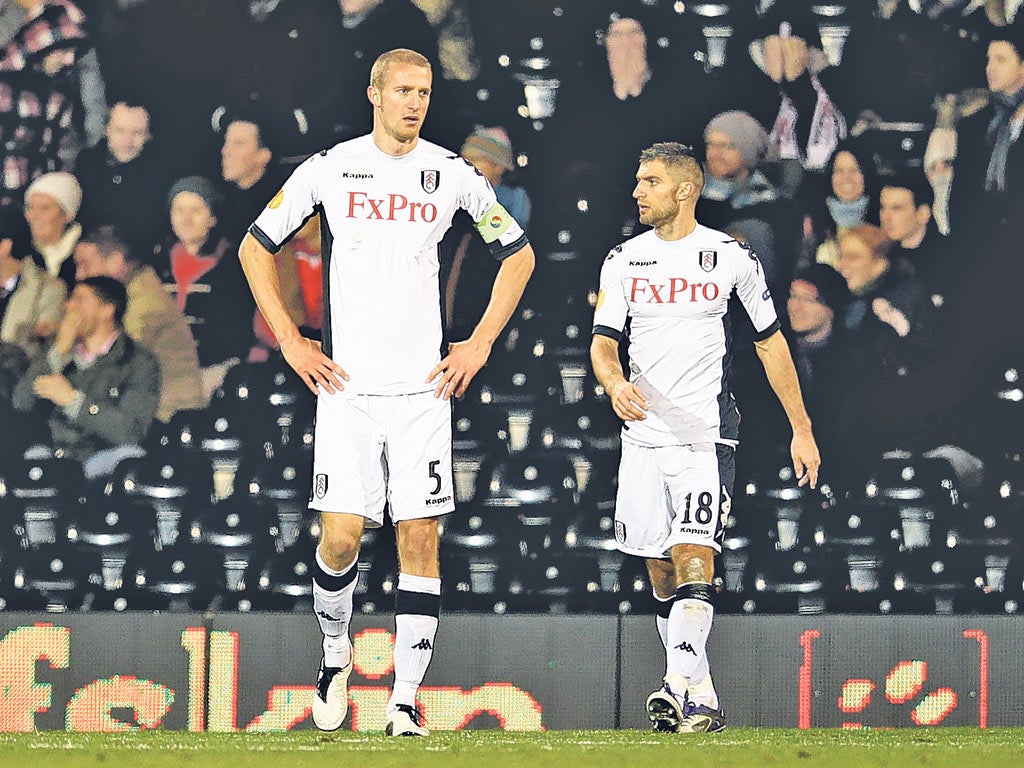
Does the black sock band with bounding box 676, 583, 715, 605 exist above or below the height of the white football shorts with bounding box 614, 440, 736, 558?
below

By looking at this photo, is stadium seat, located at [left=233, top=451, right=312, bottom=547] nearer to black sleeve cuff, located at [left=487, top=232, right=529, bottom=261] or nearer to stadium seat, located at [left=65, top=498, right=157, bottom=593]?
stadium seat, located at [left=65, top=498, right=157, bottom=593]

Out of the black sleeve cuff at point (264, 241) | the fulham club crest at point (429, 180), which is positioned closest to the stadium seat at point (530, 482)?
the fulham club crest at point (429, 180)

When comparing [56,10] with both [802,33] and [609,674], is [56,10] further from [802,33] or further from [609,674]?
[609,674]

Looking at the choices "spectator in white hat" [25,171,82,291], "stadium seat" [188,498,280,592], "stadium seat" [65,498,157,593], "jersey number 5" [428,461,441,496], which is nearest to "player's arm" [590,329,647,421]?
"jersey number 5" [428,461,441,496]

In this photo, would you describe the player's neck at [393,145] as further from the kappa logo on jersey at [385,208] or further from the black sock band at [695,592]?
the black sock band at [695,592]

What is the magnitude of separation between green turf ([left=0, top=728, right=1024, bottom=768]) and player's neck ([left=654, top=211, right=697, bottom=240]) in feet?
6.50

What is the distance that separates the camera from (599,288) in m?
6.45

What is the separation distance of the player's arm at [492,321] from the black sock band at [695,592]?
3.87ft

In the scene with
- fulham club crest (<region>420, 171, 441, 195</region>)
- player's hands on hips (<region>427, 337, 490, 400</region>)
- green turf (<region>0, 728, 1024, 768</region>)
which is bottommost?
green turf (<region>0, 728, 1024, 768</region>)

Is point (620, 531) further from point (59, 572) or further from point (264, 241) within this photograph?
point (59, 572)

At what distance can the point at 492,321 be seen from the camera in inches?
250

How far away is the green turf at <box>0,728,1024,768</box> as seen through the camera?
5.48m

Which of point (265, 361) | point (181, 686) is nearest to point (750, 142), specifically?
point (265, 361)

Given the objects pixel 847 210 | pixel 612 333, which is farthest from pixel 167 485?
pixel 847 210
